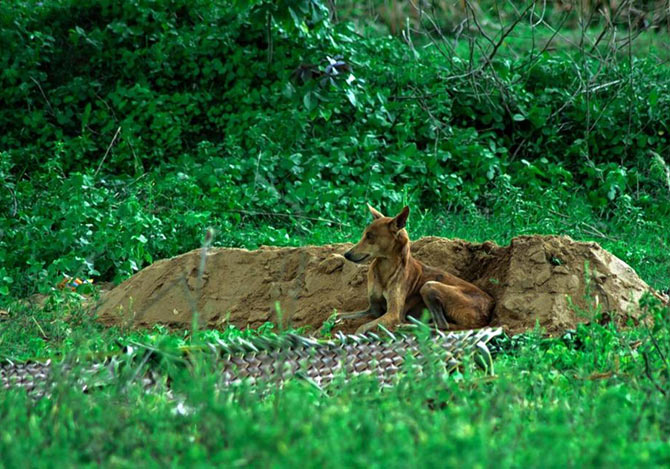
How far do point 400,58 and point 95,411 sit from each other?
1076 cm

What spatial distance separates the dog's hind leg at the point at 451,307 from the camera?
Answer: 22.7 feet

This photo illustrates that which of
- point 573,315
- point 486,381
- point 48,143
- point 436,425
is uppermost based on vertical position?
point 436,425

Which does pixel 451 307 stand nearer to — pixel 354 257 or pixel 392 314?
pixel 392 314

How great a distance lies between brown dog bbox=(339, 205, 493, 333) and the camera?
6.97m

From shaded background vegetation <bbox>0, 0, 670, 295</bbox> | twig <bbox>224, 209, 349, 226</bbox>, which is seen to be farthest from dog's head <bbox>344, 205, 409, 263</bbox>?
twig <bbox>224, 209, 349, 226</bbox>

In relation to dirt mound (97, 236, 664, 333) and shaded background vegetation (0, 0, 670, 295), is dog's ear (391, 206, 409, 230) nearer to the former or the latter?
dirt mound (97, 236, 664, 333)

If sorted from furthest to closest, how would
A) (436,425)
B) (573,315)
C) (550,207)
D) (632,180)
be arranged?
(632,180) → (550,207) → (573,315) → (436,425)

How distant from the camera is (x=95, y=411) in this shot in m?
3.73

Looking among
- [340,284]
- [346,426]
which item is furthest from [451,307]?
[346,426]

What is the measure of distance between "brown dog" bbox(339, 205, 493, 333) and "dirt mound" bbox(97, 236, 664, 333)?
0.22 meters

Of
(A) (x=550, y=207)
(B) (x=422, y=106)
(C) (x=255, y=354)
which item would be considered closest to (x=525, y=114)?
(B) (x=422, y=106)

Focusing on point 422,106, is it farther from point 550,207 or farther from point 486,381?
point 486,381

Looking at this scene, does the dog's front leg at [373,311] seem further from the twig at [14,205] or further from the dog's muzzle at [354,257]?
the twig at [14,205]

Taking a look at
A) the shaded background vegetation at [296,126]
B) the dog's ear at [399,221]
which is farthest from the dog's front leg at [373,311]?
the shaded background vegetation at [296,126]
